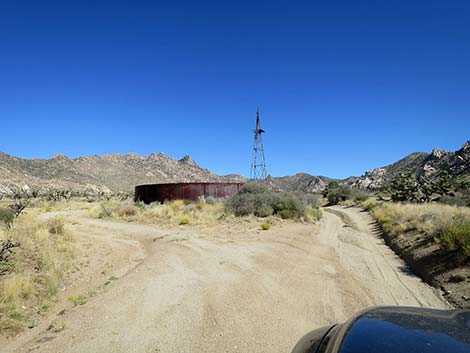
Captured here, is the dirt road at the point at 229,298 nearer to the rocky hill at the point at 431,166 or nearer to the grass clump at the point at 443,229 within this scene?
the grass clump at the point at 443,229

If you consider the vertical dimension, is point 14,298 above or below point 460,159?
below

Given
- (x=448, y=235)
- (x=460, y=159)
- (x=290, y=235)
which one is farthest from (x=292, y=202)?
(x=460, y=159)

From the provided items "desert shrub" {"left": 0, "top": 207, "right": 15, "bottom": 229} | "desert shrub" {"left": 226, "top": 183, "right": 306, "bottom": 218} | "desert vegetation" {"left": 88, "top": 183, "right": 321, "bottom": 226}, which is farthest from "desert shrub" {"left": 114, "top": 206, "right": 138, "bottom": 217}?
"desert shrub" {"left": 0, "top": 207, "right": 15, "bottom": 229}

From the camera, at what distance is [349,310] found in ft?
20.8

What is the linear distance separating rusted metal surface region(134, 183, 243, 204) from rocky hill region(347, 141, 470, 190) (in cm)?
3077

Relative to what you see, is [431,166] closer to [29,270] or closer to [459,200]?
[459,200]

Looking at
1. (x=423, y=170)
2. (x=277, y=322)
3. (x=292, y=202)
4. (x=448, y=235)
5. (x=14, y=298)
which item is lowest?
(x=277, y=322)

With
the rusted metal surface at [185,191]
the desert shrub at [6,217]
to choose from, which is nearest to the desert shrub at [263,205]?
the rusted metal surface at [185,191]

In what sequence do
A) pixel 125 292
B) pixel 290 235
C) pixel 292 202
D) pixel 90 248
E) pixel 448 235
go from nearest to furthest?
1. pixel 125 292
2. pixel 448 235
3. pixel 90 248
4. pixel 290 235
5. pixel 292 202

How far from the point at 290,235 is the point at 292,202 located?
6938 mm

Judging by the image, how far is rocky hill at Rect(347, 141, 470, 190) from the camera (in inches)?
2442

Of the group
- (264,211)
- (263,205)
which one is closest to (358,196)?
(263,205)

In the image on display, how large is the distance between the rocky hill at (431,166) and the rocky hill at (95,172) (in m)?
54.2

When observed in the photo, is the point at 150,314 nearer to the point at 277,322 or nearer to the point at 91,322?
the point at 91,322
